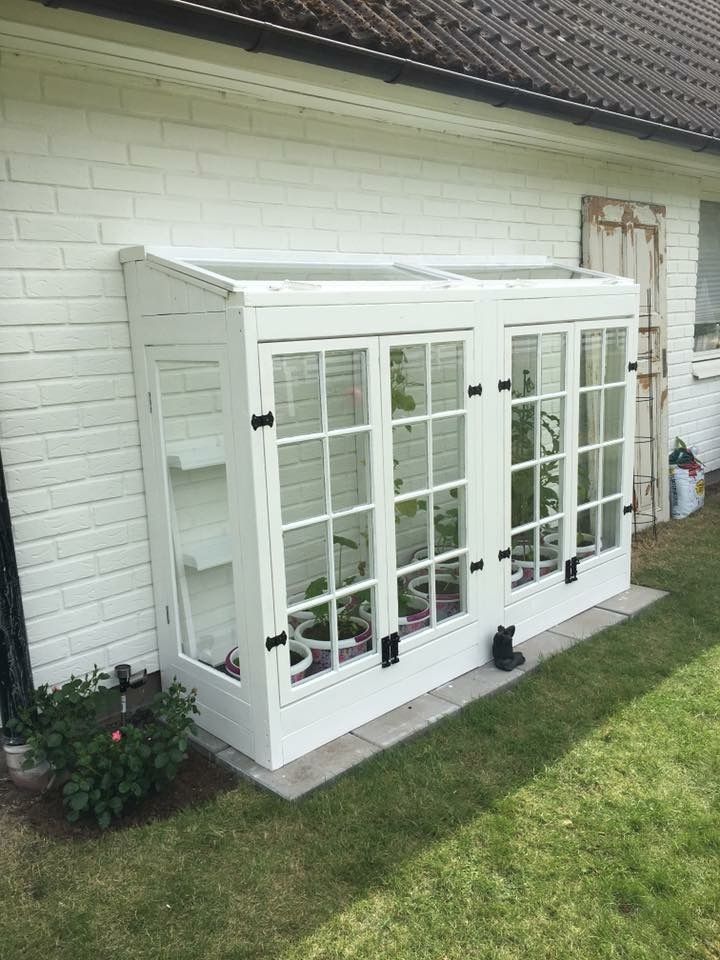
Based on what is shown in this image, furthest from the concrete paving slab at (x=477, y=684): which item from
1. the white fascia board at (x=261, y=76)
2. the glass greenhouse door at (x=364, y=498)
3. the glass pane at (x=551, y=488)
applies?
the white fascia board at (x=261, y=76)

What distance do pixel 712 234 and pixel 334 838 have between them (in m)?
6.68

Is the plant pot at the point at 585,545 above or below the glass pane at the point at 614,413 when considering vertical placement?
below

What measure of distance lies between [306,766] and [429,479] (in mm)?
1345

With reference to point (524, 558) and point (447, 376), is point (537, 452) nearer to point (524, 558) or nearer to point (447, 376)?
point (524, 558)

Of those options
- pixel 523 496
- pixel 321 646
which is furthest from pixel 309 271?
pixel 321 646

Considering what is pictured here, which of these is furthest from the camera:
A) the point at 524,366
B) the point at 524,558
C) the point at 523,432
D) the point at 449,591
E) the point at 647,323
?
the point at 647,323

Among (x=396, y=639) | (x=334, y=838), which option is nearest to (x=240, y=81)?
(x=396, y=639)

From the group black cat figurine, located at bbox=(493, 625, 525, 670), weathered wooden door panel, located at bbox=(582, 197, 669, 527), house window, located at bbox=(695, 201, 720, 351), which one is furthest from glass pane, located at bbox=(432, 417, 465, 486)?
house window, located at bbox=(695, 201, 720, 351)

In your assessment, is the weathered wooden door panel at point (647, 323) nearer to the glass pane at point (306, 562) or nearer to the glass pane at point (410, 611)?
the glass pane at point (410, 611)

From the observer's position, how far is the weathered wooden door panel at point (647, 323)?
5832 millimetres

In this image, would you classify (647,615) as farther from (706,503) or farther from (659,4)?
(659,4)

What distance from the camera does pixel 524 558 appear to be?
435 cm

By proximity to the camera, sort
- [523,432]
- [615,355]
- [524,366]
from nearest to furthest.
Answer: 1. [524,366]
2. [523,432]
3. [615,355]

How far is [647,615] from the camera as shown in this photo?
4.64m
